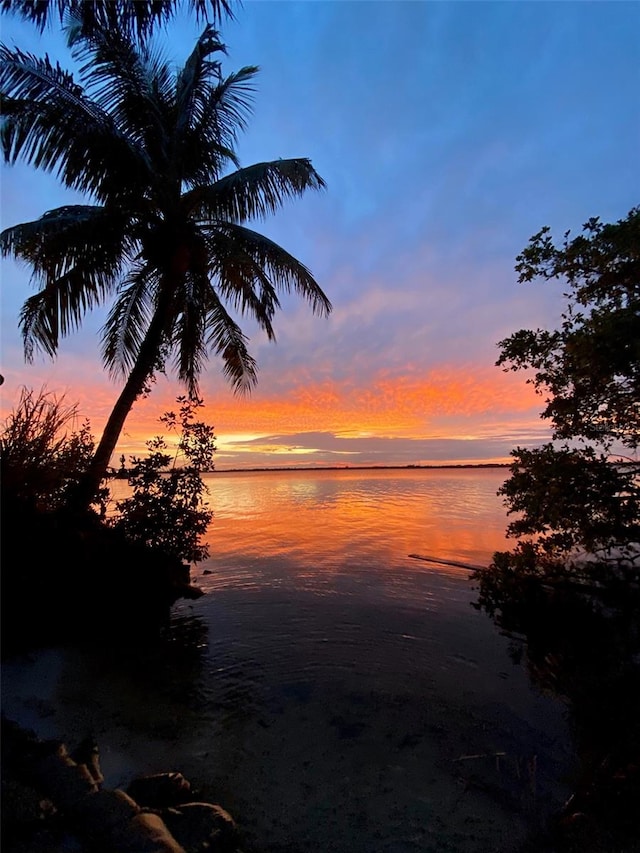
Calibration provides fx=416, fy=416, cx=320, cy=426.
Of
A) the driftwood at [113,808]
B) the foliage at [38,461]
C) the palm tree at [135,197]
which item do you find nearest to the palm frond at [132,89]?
the palm tree at [135,197]

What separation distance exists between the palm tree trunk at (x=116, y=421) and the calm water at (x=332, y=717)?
3362mm

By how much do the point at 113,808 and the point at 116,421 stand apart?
8.04 m

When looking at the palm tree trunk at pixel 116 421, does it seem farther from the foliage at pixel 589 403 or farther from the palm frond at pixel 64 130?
the foliage at pixel 589 403

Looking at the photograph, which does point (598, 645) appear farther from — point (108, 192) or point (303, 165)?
point (108, 192)

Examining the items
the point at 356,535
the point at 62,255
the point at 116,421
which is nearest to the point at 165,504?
the point at 116,421

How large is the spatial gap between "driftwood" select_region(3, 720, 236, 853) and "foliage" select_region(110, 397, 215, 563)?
6046mm

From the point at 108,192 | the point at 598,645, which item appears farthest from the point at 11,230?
the point at 598,645

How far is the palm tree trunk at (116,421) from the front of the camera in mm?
9156

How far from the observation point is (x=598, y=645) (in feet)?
24.7

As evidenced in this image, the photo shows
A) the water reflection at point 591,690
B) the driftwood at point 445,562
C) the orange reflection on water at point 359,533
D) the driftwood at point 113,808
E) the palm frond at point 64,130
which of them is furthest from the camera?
the orange reflection on water at point 359,533

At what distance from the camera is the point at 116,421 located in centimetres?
976

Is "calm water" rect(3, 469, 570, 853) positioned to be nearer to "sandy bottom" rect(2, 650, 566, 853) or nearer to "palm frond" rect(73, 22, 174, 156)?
"sandy bottom" rect(2, 650, 566, 853)

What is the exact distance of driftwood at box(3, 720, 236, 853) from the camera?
280cm

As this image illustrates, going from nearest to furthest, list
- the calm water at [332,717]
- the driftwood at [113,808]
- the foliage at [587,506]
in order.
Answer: the driftwood at [113,808] < the calm water at [332,717] < the foliage at [587,506]
